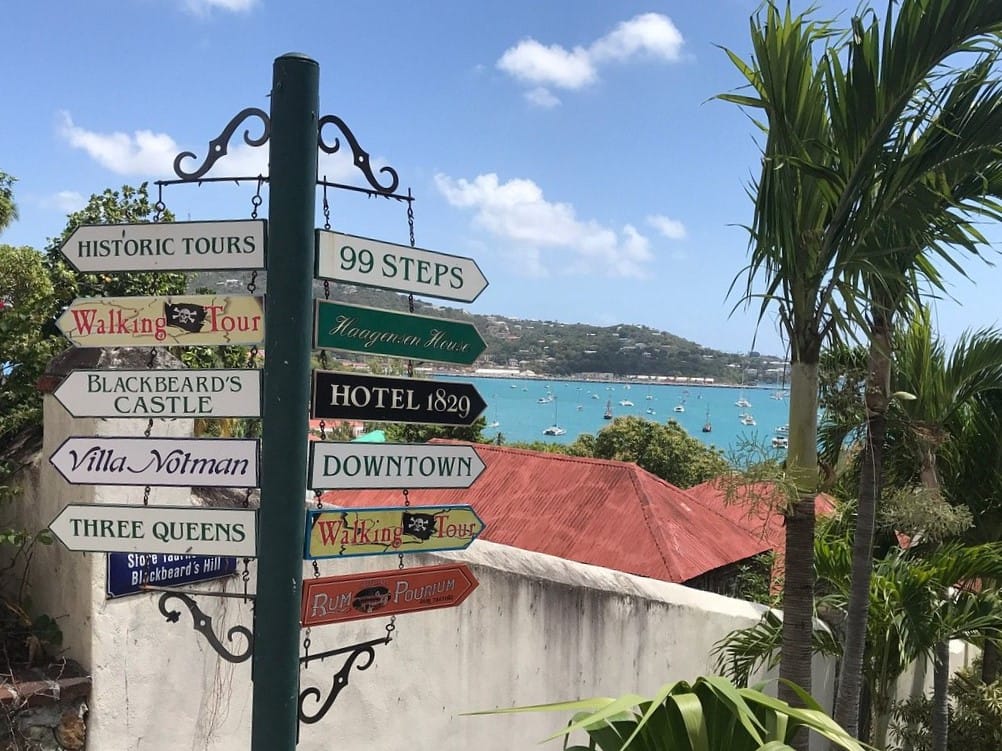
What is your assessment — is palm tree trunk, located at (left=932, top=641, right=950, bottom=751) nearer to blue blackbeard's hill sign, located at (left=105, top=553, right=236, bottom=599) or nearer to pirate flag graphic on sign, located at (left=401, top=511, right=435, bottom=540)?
pirate flag graphic on sign, located at (left=401, top=511, right=435, bottom=540)

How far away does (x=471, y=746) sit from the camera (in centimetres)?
442

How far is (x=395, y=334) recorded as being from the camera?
2.52 meters

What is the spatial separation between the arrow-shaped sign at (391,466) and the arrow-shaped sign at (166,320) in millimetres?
405

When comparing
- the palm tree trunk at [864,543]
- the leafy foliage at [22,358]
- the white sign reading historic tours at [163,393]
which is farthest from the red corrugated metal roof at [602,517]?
the white sign reading historic tours at [163,393]

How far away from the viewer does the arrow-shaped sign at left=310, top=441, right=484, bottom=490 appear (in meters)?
2.38

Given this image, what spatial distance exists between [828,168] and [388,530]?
2305mm

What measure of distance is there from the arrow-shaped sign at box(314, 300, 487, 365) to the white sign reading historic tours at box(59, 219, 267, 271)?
27 centimetres

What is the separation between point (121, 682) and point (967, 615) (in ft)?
14.7

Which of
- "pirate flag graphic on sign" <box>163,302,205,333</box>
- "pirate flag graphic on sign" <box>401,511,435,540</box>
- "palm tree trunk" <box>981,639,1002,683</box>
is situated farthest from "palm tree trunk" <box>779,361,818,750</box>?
"palm tree trunk" <box>981,639,1002,683</box>

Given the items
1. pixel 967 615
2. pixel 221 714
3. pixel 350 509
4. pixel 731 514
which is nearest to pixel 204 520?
pixel 350 509

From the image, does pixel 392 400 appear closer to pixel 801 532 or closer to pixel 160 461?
pixel 160 461

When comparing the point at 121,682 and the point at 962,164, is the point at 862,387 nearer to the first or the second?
the point at 962,164

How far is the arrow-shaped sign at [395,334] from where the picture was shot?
239 cm

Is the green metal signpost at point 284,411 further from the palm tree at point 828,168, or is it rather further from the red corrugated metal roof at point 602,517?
the red corrugated metal roof at point 602,517
